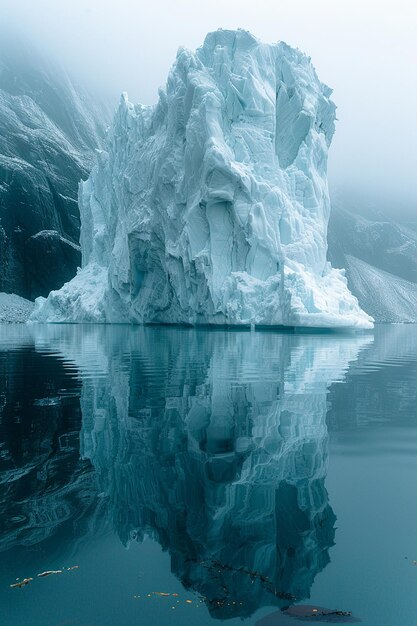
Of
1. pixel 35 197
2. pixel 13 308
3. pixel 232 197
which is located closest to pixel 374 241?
pixel 35 197

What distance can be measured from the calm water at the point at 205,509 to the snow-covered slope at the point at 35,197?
45346mm

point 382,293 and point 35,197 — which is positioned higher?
point 35,197

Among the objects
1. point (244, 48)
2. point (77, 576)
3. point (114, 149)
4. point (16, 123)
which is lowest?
point (77, 576)

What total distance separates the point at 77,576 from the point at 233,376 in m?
6.10

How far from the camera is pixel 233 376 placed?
825 cm

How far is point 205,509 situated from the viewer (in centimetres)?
293

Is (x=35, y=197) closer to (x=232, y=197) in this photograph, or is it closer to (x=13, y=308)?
(x=13, y=308)

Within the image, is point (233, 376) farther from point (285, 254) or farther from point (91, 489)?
point (285, 254)

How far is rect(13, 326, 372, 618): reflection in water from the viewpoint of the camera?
2.34 metres

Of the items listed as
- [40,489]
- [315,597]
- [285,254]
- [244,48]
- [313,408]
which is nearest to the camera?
[315,597]

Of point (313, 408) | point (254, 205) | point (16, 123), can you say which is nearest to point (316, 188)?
point (254, 205)

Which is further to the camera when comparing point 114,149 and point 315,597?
point 114,149

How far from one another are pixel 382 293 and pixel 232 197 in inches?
2026

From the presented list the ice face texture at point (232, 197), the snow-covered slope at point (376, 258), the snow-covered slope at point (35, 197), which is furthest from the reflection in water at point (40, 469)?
the snow-covered slope at point (376, 258)
